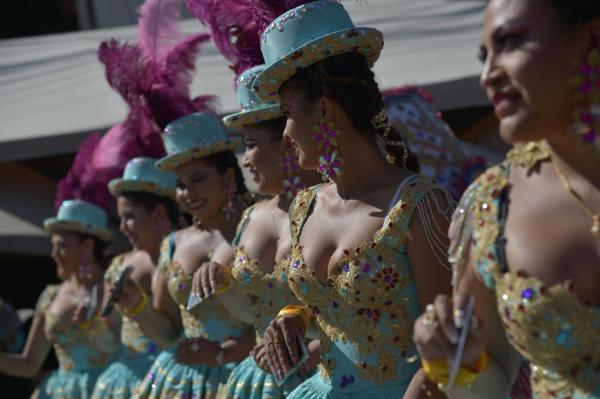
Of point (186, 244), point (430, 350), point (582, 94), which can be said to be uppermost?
point (582, 94)

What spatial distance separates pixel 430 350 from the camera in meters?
2.02

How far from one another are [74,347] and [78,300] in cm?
28

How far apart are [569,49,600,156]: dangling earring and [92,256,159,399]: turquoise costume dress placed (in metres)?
4.09

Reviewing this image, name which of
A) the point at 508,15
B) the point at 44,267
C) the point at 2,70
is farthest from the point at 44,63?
the point at 508,15

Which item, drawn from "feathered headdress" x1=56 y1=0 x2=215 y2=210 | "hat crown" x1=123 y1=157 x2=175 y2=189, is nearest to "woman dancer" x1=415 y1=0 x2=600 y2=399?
"feathered headdress" x1=56 y1=0 x2=215 y2=210

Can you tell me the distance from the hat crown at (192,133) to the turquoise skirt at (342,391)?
5.69 ft

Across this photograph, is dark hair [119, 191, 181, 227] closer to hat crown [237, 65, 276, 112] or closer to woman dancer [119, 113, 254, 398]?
woman dancer [119, 113, 254, 398]

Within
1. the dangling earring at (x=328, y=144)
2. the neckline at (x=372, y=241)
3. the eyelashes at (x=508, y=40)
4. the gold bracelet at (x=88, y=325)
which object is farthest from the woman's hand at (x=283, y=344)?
the gold bracelet at (x=88, y=325)

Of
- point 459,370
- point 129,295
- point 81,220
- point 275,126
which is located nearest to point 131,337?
point 81,220

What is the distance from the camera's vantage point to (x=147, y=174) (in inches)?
227

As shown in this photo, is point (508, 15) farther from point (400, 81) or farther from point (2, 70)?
point (2, 70)

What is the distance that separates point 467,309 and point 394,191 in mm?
1026

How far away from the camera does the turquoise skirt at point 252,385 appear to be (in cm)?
415

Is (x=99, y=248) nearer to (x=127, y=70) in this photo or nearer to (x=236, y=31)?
(x=127, y=70)
